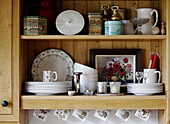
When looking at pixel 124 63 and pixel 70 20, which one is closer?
pixel 70 20

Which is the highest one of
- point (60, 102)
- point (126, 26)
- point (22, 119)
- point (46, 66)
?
point (126, 26)

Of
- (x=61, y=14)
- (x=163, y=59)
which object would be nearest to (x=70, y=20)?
(x=61, y=14)

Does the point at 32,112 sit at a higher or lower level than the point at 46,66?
lower

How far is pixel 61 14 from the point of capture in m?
2.37

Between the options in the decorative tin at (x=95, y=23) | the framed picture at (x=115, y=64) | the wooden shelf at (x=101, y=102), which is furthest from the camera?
the framed picture at (x=115, y=64)

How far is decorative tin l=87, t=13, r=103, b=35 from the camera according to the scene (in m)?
2.36

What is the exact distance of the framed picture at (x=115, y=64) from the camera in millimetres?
2502

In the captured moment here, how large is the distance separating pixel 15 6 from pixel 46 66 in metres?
0.53

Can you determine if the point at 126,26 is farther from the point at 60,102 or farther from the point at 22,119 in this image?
the point at 22,119

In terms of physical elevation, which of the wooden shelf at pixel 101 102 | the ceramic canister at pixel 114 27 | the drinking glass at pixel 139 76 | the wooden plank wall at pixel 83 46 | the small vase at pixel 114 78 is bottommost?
the wooden shelf at pixel 101 102

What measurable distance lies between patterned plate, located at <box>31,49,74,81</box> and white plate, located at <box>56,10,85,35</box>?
241 millimetres

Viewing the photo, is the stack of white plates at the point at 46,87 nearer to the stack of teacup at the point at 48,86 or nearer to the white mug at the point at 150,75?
the stack of teacup at the point at 48,86

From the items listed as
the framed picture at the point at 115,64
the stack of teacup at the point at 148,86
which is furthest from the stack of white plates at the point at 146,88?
the framed picture at the point at 115,64

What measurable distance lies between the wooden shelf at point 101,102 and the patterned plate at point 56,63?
0.28 meters
